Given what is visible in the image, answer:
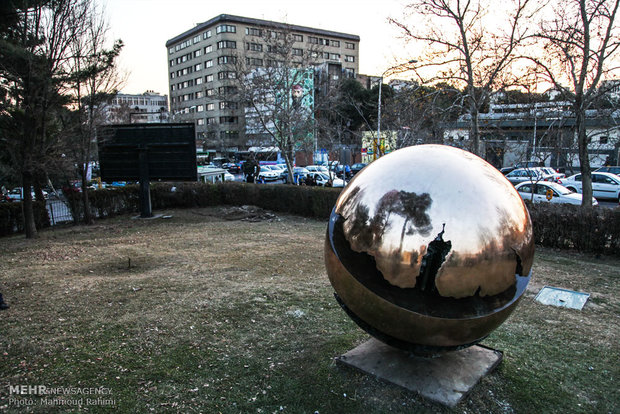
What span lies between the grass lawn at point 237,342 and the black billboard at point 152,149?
8.68 m

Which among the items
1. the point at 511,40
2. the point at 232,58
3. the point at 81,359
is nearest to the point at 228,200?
the point at 232,58

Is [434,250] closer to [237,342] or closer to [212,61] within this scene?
[237,342]

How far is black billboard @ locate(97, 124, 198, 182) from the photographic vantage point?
18047 mm

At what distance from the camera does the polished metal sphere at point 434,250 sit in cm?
338

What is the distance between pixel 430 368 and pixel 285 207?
1572 cm

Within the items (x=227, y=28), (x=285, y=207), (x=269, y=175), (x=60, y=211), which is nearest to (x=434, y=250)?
(x=285, y=207)

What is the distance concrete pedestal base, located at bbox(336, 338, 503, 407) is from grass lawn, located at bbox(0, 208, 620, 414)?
0.34 ft

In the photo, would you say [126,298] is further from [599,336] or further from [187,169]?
[187,169]

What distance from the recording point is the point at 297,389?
4172mm

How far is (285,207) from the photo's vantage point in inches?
772

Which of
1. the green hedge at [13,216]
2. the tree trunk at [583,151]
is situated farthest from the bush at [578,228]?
the green hedge at [13,216]


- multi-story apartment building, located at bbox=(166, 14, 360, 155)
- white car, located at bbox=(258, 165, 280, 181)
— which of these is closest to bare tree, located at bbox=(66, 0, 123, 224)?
white car, located at bbox=(258, 165, 280, 181)

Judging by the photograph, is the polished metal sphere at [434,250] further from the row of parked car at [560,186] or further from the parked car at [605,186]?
the parked car at [605,186]

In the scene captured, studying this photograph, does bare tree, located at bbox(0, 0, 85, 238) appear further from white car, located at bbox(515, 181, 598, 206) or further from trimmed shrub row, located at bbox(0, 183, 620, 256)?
white car, located at bbox(515, 181, 598, 206)
